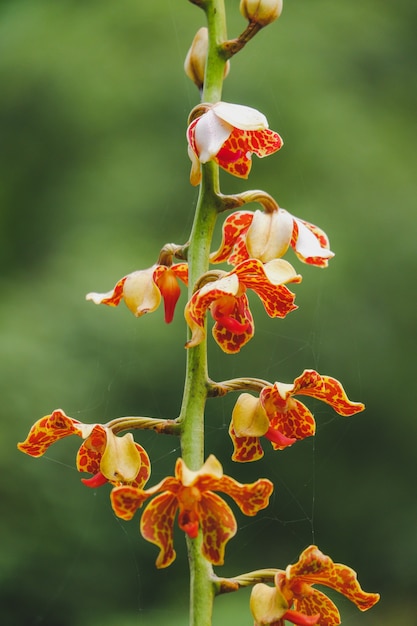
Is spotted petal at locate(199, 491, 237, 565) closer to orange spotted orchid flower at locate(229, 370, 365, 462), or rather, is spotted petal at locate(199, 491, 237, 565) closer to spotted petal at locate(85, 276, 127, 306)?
orange spotted orchid flower at locate(229, 370, 365, 462)

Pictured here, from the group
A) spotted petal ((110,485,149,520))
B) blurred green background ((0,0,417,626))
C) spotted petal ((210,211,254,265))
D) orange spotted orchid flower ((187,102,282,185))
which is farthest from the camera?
blurred green background ((0,0,417,626))

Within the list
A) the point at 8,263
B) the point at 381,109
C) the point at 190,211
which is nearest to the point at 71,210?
the point at 8,263

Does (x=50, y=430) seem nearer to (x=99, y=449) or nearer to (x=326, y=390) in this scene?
(x=99, y=449)

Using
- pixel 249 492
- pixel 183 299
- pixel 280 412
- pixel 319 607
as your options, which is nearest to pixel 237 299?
pixel 280 412

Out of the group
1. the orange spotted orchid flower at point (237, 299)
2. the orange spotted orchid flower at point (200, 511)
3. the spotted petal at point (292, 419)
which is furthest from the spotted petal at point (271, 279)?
the orange spotted orchid flower at point (200, 511)

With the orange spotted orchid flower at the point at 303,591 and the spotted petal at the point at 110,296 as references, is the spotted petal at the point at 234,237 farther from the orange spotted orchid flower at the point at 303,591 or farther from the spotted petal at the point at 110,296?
the orange spotted orchid flower at the point at 303,591

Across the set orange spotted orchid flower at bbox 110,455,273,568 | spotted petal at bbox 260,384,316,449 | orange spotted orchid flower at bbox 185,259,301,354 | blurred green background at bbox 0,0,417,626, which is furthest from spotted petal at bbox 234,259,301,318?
blurred green background at bbox 0,0,417,626

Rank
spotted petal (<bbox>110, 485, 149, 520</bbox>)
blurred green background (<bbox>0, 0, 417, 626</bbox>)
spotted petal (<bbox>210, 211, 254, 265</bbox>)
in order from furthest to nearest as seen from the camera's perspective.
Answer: blurred green background (<bbox>0, 0, 417, 626</bbox>)
spotted petal (<bbox>210, 211, 254, 265</bbox>)
spotted petal (<bbox>110, 485, 149, 520</bbox>)

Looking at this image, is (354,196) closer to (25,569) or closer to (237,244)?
(25,569)
